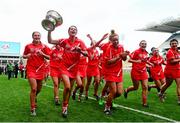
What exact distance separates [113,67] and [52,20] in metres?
2.24

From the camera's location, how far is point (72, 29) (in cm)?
823

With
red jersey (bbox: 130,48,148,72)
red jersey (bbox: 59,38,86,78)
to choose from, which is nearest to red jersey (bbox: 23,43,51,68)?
red jersey (bbox: 59,38,86,78)

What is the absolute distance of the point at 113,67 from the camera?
28.7 feet

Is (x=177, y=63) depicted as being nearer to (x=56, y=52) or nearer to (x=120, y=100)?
(x=120, y=100)

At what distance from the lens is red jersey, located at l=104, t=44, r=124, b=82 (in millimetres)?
8625

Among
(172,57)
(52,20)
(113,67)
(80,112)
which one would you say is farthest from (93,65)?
(52,20)

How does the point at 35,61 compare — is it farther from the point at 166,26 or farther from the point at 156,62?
the point at 166,26

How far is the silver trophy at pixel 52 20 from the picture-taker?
23.9 feet

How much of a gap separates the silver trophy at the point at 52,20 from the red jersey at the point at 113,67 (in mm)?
Result: 1722

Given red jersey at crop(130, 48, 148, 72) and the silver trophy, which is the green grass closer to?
red jersey at crop(130, 48, 148, 72)

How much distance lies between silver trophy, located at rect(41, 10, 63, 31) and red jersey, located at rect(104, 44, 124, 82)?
1.72m

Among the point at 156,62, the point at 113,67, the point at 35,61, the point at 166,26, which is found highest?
the point at 166,26

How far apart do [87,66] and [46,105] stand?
2882 millimetres

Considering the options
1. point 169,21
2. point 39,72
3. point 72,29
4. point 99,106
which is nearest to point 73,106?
point 99,106
